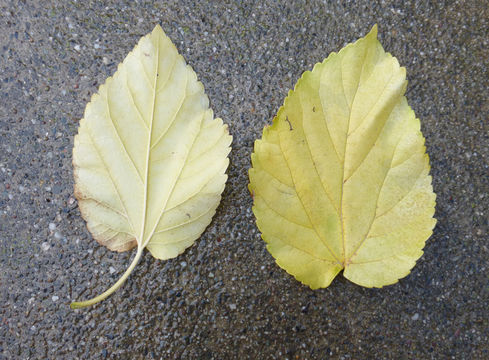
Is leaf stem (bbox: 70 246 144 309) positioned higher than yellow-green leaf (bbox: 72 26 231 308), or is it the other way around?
yellow-green leaf (bbox: 72 26 231 308)

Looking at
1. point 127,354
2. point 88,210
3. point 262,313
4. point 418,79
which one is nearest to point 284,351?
point 262,313

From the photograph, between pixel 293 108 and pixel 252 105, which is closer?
pixel 293 108

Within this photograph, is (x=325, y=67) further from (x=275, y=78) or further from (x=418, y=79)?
(x=418, y=79)

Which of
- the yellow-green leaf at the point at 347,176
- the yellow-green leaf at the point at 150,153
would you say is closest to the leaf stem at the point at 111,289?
the yellow-green leaf at the point at 150,153

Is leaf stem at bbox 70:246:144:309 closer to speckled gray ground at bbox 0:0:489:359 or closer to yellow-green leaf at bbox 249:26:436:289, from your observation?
speckled gray ground at bbox 0:0:489:359

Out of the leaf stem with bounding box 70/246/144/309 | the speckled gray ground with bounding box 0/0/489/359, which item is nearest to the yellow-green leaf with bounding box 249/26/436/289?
the speckled gray ground with bounding box 0/0/489/359

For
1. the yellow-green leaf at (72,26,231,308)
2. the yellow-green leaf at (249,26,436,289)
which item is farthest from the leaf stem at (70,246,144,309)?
the yellow-green leaf at (249,26,436,289)

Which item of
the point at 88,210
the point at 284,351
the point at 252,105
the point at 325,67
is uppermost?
the point at 325,67
